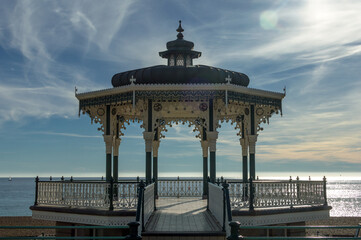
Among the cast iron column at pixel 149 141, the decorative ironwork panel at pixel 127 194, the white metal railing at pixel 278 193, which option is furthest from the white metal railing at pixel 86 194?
the white metal railing at pixel 278 193

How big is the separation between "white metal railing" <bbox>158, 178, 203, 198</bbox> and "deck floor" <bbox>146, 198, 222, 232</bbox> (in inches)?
137

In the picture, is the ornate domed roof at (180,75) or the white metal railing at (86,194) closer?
the white metal railing at (86,194)

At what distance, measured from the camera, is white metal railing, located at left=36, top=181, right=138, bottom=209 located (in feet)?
46.7

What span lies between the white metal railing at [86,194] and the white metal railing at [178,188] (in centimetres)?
424

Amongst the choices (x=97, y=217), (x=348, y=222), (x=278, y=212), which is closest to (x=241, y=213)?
(x=278, y=212)

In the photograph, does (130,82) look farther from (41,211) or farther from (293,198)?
(293,198)

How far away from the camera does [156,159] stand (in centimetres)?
2116

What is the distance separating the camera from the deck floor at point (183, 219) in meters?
10.7

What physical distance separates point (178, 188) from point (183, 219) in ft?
24.8

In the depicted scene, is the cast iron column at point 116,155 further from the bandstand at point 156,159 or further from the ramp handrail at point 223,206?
the ramp handrail at point 223,206

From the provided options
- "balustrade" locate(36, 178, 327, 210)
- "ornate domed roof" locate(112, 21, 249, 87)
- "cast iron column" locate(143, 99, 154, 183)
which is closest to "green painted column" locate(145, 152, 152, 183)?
"cast iron column" locate(143, 99, 154, 183)

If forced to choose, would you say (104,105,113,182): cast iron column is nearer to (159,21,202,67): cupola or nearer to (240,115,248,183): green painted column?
(159,21,202,67): cupola

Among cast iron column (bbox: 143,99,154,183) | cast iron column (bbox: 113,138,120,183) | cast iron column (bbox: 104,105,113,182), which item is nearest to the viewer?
cast iron column (bbox: 143,99,154,183)

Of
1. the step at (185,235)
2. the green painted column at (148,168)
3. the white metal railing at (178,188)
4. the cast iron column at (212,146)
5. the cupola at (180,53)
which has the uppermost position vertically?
the cupola at (180,53)
